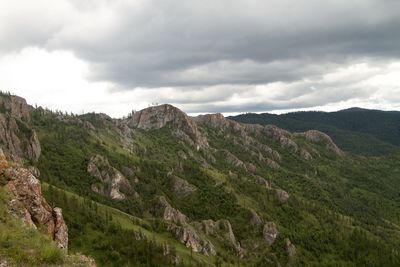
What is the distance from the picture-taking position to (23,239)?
101 ft

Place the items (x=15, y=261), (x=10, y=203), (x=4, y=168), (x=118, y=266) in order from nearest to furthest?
1. (x=15, y=261)
2. (x=10, y=203)
3. (x=4, y=168)
4. (x=118, y=266)

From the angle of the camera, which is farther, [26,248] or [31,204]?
[31,204]

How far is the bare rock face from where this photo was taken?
40194 mm

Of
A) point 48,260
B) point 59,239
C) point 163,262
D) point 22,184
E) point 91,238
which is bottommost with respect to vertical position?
point 163,262

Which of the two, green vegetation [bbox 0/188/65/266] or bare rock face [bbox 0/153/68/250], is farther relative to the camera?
bare rock face [bbox 0/153/68/250]

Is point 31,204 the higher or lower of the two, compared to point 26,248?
higher

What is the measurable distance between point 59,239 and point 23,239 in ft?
46.8

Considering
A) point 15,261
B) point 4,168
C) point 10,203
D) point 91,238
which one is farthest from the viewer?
point 91,238

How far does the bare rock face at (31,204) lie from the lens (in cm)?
4019

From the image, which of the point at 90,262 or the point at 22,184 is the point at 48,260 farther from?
the point at 22,184

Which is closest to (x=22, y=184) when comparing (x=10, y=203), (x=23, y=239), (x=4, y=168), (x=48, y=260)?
(x=4, y=168)

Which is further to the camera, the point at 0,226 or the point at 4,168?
the point at 4,168

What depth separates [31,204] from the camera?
1682 inches

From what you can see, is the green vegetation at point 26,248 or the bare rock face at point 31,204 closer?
the green vegetation at point 26,248
